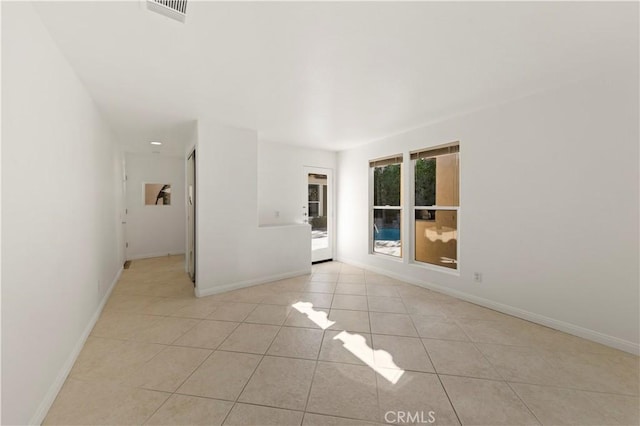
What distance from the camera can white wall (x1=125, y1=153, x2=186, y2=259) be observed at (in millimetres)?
6035

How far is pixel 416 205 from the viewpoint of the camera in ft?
14.3

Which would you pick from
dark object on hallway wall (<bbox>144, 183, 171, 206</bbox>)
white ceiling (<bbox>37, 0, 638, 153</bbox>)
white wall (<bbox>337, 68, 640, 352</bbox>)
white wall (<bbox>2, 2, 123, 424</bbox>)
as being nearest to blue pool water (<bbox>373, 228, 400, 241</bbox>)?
white wall (<bbox>337, 68, 640, 352</bbox>)

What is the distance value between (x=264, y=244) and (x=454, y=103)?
132 inches

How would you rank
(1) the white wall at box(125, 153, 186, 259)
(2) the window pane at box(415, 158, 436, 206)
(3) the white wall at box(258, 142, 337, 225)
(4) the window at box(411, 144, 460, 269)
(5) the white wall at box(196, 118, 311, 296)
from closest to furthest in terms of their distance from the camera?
(5) the white wall at box(196, 118, 311, 296) → (4) the window at box(411, 144, 460, 269) → (2) the window pane at box(415, 158, 436, 206) → (3) the white wall at box(258, 142, 337, 225) → (1) the white wall at box(125, 153, 186, 259)

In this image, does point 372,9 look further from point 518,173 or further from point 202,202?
point 202,202

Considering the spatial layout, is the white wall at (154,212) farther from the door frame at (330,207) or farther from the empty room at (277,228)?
the door frame at (330,207)

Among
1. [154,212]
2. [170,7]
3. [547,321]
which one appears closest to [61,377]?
[170,7]

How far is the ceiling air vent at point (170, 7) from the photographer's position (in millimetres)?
1498

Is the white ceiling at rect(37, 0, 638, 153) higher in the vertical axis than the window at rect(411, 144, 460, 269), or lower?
higher

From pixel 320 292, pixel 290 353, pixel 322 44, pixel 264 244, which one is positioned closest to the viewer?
pixel 322 44

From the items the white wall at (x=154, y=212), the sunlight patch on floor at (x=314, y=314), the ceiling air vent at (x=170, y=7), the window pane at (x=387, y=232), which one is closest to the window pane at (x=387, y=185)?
the window pane at (x=387, y=232)

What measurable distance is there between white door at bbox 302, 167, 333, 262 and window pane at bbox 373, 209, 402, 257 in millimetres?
1143

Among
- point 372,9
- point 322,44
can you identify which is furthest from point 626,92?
point 322,44

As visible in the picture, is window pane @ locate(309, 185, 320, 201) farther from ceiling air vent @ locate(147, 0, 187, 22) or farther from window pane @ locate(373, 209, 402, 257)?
ceiling air vent @ locate(147, 0, 187, 22)
